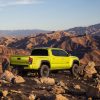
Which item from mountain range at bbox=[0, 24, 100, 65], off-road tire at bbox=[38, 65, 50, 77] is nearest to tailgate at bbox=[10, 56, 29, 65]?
off-road tire at bbox=[38, 65, 50, 77]

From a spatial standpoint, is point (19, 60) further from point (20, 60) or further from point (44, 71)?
point (44, 71)

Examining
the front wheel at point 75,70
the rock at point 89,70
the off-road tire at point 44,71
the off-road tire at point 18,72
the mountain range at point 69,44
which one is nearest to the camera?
the off-road tire at point 44,71

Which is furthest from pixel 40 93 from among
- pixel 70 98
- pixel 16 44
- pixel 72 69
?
pixel 16 44

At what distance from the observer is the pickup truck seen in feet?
53.3

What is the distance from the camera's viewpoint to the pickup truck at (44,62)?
16.2 metres

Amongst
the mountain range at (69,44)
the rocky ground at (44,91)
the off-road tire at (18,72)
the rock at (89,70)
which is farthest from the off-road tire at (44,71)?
the mountain range at (69,44)

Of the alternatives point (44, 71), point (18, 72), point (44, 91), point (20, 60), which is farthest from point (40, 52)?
→ point (44, 91)

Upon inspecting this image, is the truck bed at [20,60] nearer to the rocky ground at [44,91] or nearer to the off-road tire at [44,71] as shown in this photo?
the off-road tire at [44,71]

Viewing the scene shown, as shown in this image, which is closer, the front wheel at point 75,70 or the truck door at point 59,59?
the truck door at point 59,59

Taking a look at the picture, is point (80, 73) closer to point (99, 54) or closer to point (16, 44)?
point (99, 54)

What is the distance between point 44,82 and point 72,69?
452 cm

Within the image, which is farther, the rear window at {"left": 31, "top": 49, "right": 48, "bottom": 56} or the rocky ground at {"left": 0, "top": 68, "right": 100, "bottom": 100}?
the rear window at {"left": 31, "top": 49, "right": 48, "bottom": 56}

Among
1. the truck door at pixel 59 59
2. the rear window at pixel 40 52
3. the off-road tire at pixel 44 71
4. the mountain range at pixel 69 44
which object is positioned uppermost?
the rear window at pixel 40 52

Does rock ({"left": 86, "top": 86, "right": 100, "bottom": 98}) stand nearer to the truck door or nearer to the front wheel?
the truck door
